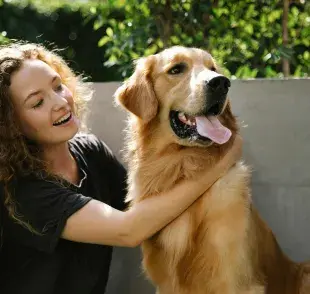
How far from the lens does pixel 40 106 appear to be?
2.45 metres

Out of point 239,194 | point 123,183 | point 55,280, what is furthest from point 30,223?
point 239,194

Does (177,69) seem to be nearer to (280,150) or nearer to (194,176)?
(194,176)

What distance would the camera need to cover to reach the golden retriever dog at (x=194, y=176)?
2.32 metres

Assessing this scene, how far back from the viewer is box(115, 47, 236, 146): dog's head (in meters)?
2.35

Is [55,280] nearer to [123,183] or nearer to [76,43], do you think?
[123,183]

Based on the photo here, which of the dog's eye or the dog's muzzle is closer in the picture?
the dog's muzzle

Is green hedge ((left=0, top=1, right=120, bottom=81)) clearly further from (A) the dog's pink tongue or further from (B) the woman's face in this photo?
(A) the dog's pink tongue

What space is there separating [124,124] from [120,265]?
2.69ft

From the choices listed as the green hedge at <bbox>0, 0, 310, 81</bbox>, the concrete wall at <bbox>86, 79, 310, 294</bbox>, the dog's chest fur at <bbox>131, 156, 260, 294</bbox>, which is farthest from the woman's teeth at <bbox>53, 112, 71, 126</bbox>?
the green hedge at <bbox>0, 0, 310, 81</bbox>

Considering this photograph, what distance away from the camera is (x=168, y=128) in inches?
98.9

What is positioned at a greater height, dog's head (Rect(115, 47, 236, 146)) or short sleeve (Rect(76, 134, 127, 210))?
dog's head (Rect(115, 47, 236, 146))

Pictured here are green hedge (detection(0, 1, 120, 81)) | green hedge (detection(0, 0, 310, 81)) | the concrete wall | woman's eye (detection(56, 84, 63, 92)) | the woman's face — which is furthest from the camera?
green hedge (detection(0, 1, 120, 81))

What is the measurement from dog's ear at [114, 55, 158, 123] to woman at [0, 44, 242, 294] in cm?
26

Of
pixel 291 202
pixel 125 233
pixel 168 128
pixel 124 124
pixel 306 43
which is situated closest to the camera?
pixel 125 233
